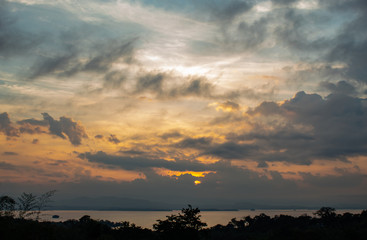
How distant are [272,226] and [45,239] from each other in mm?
129560

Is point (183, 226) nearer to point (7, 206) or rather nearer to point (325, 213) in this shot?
point (7, 206)

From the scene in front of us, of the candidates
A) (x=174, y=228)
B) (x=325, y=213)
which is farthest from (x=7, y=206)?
(x=325, y=213)

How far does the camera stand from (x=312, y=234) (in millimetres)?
72938

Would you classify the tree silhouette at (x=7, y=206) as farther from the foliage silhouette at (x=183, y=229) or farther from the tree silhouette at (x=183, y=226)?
the tree silhouette at (x=183, y=226)

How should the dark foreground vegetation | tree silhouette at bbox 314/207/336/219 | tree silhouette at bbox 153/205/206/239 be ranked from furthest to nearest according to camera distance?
tree silhouette at bbox 314/207/336/219 → tree silhouette at bbox 153/205/206/239 → the dark foreground vegetation

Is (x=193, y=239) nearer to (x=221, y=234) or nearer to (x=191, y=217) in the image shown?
(x=191, y=217)

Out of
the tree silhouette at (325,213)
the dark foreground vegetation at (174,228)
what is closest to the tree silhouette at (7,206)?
the dark foreground vegetation at (174,228)

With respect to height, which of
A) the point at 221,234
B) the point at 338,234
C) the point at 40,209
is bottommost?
the point at 221,234

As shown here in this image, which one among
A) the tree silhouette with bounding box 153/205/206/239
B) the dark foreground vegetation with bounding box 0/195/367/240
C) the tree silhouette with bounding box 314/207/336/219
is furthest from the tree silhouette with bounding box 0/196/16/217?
the tree silhouette with bounding box 314/207/336/219

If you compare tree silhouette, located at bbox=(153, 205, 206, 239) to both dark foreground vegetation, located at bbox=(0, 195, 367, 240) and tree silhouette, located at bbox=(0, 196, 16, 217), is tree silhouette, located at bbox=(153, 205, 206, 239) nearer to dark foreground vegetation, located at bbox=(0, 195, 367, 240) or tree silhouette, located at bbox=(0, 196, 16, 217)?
dark foreground vegetation, located at bbox=(0, 195, 367, 240)

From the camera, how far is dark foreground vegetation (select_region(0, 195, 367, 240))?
1066 inches

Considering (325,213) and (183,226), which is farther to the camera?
(325,213)

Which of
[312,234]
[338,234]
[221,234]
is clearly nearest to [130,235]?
[312,234]

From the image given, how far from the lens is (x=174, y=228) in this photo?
59.1 meters
